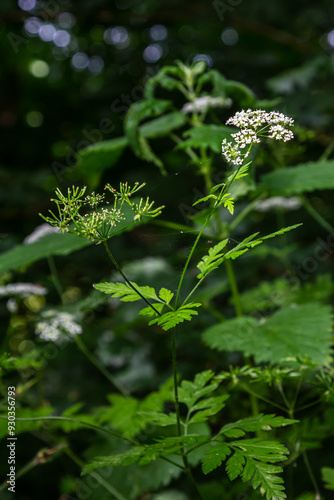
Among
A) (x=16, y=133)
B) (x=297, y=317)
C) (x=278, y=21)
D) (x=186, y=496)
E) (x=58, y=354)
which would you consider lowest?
(x=186, y=496)

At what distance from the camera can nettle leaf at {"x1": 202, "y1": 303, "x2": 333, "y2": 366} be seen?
3.17 ft

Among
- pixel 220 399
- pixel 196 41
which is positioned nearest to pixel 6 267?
pixel 220 399

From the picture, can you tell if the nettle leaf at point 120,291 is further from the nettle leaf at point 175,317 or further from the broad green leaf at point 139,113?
the broad green leaf at point 139,113

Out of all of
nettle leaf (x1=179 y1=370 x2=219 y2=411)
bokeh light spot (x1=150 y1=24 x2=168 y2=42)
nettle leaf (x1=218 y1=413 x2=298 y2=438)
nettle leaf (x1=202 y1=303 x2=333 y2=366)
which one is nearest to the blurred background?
bokeh light spot (x1=150 y1=24 x2=168 y2=42)

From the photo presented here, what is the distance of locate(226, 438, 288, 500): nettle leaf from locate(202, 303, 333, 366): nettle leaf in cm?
27

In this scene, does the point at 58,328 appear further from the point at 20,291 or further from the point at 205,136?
the point at 205,136

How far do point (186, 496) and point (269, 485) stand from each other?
108cm

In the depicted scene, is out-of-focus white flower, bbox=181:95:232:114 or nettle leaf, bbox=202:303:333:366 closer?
nettle leaf, bbox=202:303:333:366

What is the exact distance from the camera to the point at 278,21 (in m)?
2.78

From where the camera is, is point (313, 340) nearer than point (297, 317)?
Yes

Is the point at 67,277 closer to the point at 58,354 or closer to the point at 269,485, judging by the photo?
the point at 58,354

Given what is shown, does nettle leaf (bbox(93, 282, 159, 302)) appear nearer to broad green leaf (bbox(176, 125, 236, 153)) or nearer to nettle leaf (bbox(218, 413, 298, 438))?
nettle leaf (bbox(218, 413, 298, 438))

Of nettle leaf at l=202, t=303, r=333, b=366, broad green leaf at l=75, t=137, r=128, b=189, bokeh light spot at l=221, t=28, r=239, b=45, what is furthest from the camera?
bokeh light spot at l=221, t=28, r=239, b=45

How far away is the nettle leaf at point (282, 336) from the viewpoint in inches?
38.1
